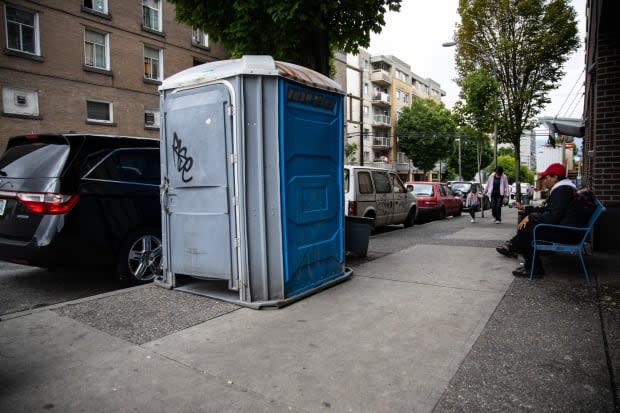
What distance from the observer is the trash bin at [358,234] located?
6.98m

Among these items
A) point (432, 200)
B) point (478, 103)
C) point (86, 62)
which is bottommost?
point (432, 200)

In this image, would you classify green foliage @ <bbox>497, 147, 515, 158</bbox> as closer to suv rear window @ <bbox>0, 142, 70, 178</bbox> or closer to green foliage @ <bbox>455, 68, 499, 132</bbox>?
green foliage @ <bbox>455, 68, 499, 132</bbox>

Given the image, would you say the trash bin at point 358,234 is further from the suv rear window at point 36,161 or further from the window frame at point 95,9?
the window frame at point 95,9

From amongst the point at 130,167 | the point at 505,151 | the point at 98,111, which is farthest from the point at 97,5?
the point at 505,151

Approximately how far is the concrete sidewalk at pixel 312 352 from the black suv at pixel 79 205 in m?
0.68

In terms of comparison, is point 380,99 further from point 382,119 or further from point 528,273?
point 528,273

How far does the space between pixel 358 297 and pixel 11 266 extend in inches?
223

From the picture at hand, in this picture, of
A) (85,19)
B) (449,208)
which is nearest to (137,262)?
(449,208)

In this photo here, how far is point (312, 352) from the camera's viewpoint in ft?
11.1

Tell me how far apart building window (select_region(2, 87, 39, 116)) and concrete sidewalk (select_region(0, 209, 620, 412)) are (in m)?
16.6

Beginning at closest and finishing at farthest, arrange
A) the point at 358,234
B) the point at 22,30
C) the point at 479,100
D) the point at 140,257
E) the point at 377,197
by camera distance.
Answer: the point at 140,257
the point at 358,234
the point at 377,197
the point at 479,100
the point at 22,30

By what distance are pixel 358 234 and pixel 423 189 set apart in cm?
991

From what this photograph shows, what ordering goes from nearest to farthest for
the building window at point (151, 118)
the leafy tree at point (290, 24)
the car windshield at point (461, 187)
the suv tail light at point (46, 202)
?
the suv tail light at point (46, 202)
the leafy tree at point (290, 24)
the building window at point (151, 118)
the car windshield at point (461, 187)

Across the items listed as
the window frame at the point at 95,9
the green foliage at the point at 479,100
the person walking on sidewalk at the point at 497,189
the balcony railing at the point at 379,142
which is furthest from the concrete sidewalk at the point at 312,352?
the balcony railing at the point at 379,142
